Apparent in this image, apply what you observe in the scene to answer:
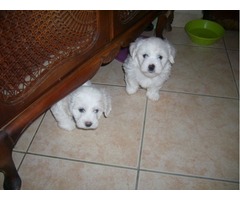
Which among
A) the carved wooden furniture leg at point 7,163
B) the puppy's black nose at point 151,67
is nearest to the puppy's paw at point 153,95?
the puppy's black nose at point 151,67

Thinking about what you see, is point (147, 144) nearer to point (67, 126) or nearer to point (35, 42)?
point (67, 126)

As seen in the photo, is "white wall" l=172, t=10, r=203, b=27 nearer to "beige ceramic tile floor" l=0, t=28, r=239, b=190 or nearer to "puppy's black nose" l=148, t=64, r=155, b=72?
"beige ceramic tile floor" l=0, t=28, r=239, b=190

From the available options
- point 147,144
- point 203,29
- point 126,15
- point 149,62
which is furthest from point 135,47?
point 203,29

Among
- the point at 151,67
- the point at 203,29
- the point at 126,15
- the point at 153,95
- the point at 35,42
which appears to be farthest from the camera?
the point at 203,29

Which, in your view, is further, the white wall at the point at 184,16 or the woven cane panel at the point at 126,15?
the white wall at the point at 184,16

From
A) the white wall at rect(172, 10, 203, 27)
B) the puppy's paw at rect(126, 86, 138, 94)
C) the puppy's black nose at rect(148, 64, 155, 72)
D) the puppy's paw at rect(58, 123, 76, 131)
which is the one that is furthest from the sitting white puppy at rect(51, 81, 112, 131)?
the white wall at rect(172, 10, 203, 27)

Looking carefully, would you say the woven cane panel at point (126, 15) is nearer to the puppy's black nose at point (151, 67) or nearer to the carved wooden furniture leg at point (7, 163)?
the puppy's black nose at point (151, 67)
